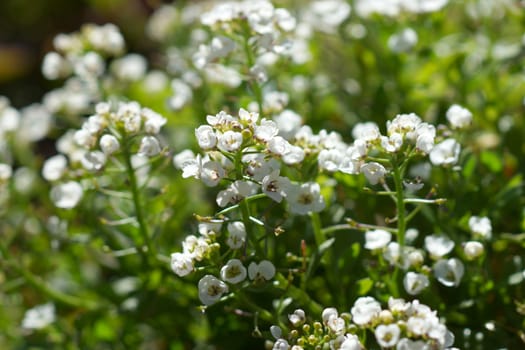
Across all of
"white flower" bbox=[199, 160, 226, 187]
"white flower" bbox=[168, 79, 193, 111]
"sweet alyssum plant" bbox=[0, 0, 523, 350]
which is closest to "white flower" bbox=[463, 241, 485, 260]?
"sweet alyssum plant" bbox=[0, 0, 523, 350]

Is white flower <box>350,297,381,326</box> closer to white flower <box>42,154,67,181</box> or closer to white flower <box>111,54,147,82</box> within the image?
white flower <box>42,154,67,181</box>

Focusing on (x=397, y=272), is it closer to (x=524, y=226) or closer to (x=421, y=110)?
(x=524, y=226)

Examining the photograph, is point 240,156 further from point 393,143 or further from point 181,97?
point 181,97

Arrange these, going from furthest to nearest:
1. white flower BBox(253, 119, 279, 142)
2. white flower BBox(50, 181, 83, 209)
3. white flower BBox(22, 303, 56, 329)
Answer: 1. white flower BBox(22, 303, 56, 329)
2. white flower BBox(50, 181, 83, 209)
3. white flower BBox(253, 119, 279, 142)

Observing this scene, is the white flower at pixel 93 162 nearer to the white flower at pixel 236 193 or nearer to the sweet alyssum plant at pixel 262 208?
the sweet alyssum plant at pixel 262 208

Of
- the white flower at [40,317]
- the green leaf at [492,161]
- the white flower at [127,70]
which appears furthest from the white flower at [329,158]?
the white flower at [127,70]

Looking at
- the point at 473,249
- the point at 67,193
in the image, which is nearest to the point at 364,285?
the point at 473,249

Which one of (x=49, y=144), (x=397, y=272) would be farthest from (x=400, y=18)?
(x=49, y=144)
